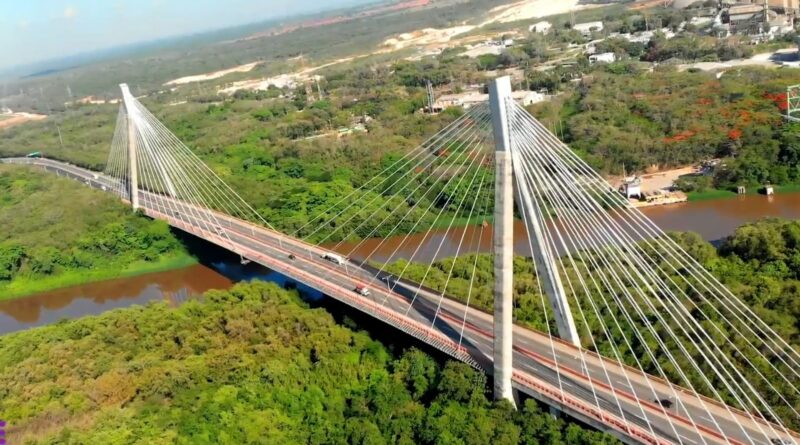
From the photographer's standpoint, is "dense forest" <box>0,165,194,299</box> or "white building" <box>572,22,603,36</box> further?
"white building" <box>572,22,603,36</box>

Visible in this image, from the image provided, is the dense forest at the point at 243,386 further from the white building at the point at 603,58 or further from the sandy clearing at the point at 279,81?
the sandy clearing at the point at 279,81

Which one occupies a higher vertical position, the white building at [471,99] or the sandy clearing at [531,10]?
the sandy clearing at [531,10]

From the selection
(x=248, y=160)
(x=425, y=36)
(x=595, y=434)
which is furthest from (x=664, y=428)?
(x=425, y=36)

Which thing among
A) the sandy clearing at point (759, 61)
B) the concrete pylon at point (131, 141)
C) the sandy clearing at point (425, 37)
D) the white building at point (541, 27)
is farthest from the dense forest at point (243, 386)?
the sandy clearing at point (425, 37)

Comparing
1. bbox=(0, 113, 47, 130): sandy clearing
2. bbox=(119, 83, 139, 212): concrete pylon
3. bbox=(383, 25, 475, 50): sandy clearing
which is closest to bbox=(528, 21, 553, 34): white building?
bbox=(383, 25, 475, 50): sandy clearing

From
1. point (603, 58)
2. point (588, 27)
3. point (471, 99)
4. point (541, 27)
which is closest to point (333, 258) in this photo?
point (471, 99)

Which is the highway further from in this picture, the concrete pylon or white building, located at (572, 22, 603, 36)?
white building, located at (572, 22, 603, 36)
